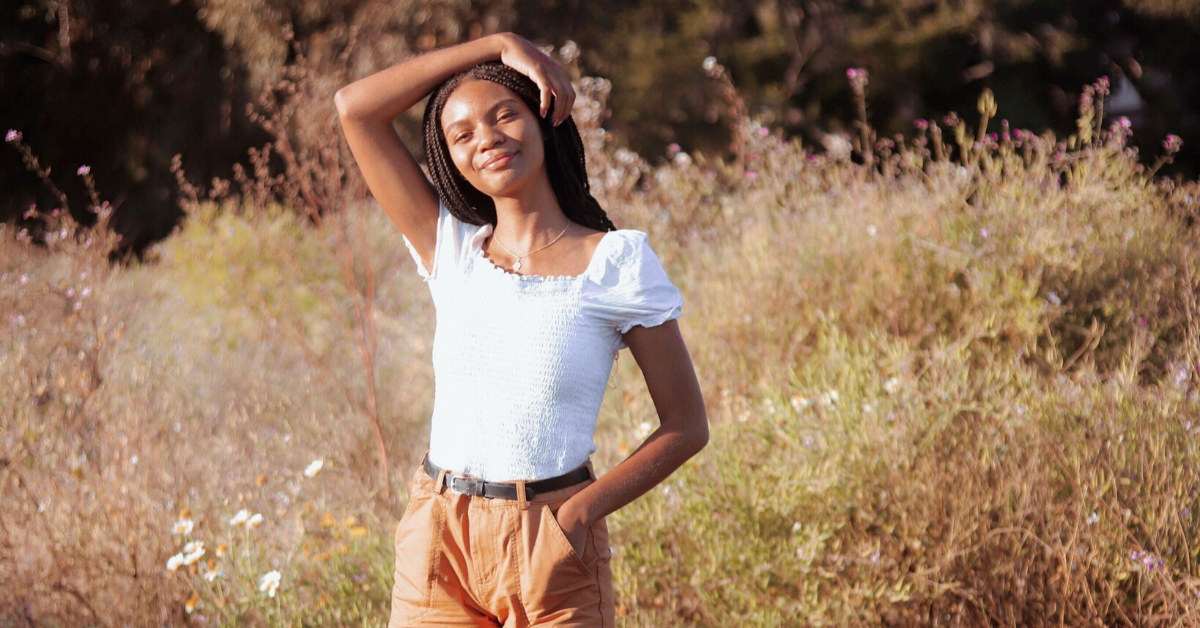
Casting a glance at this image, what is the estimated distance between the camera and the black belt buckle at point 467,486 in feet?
5.24

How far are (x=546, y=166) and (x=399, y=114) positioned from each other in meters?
0.28

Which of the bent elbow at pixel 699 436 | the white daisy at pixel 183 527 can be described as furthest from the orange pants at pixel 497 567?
the white daisy at pixel 183 527

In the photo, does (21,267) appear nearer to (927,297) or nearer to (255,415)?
(255,415)

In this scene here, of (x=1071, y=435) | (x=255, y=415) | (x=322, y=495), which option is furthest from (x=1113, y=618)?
(x=255, y=415)

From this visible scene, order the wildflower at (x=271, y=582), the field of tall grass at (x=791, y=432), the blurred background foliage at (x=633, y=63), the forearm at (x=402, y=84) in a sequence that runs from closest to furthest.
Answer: the forearm at (x=402, y=84)
the wildflower at (x=271, y=582)
the field of tall grass at (x=791, y=432)
the blurred background foliage at (x=633, y=63)

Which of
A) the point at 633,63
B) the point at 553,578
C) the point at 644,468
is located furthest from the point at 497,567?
the point at 633,63

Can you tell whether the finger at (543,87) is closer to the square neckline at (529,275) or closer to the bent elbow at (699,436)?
the square neckline at (529,275)

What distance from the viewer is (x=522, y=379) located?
1.62 m

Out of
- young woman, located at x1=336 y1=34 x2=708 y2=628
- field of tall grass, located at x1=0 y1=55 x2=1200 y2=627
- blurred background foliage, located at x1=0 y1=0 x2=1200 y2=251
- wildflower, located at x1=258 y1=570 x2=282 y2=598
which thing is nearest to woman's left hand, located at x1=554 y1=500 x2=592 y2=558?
young woman, located at x1=336 y1=34 x2=708 y2=628

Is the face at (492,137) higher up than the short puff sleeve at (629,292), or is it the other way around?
the face at (492,137)

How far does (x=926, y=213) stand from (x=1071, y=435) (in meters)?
1.80

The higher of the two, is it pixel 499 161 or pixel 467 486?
pixel 499 161

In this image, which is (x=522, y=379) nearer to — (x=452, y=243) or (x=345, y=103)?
(x=452, y=243)

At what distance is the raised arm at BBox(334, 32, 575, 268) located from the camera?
1.75 meters
